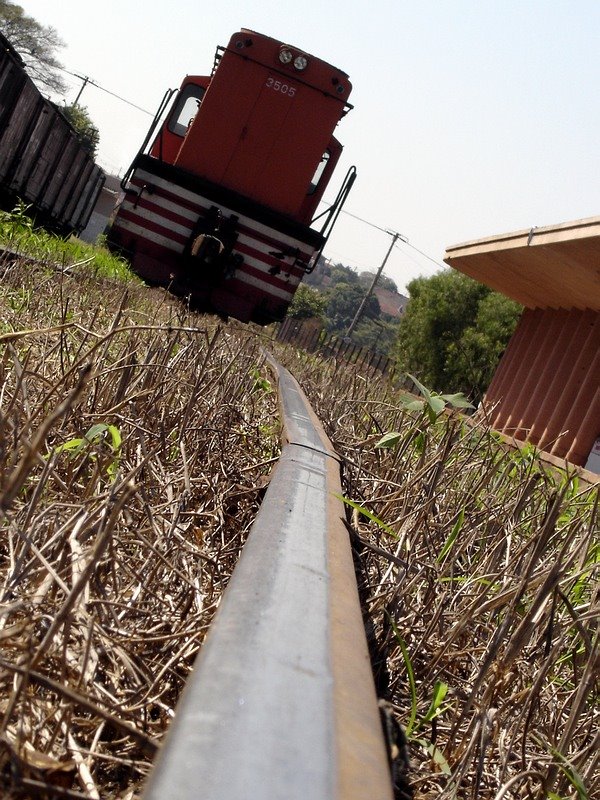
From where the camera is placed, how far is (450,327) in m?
44.0

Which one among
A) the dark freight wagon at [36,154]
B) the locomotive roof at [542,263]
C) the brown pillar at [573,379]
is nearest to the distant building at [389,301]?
the dark freight wagon at [36,154]

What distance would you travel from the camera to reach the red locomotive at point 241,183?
45.6ft

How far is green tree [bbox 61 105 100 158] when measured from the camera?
216ft

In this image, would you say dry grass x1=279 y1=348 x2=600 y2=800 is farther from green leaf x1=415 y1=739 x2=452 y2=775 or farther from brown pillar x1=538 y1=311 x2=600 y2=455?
brown pillar x1=538 y1=311 x2=600 y2=455

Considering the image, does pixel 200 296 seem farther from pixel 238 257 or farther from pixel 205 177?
pixel 205 177

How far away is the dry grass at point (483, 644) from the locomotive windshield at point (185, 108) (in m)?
12.3

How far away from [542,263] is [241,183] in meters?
5.53

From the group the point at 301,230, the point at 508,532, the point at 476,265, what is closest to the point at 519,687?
the point at 508,532

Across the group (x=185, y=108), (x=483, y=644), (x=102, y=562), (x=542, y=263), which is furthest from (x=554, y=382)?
(x=102, y=562)

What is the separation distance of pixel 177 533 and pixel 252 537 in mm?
475

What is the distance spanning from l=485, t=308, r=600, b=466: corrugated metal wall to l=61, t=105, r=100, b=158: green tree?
54.8 meters

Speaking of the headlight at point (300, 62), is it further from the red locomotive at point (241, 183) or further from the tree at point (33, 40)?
the tree at point (33, 40)

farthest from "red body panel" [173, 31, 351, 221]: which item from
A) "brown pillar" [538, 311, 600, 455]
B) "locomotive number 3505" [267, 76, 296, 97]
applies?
"brown pillar" [538, 311, 600, 455]

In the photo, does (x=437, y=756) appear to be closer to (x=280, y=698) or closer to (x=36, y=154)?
(x=280, y=698)
